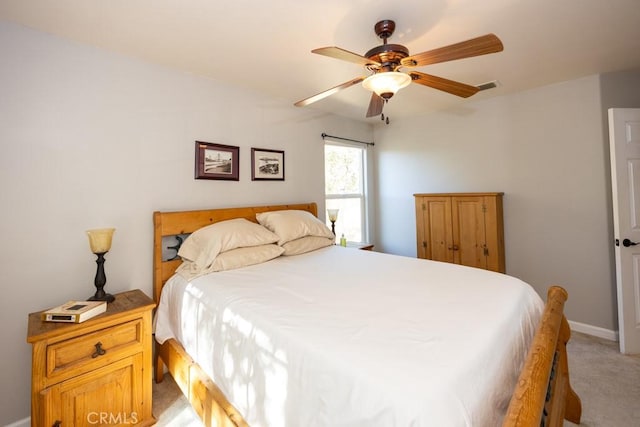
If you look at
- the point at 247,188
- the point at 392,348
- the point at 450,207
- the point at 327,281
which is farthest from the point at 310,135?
the point at 392,348

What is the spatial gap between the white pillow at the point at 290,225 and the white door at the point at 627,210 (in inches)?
101

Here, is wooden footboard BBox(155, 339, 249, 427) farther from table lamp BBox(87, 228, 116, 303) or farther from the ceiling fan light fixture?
the ceiling fan light fixture

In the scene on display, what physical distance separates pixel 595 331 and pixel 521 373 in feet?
9.18

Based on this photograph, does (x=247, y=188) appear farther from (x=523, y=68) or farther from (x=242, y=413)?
(x=523, y=68)

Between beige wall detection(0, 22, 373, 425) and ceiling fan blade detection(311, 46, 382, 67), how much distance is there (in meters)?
1.52

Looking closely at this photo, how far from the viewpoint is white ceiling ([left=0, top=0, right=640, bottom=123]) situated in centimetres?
160

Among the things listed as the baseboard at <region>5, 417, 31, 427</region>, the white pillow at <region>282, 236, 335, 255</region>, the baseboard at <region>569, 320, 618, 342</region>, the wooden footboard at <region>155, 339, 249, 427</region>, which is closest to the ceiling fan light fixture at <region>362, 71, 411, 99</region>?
the white pillow at <region>282, 236, 335, 255</region>

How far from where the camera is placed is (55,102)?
1.81 m

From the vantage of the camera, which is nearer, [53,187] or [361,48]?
[53,187]

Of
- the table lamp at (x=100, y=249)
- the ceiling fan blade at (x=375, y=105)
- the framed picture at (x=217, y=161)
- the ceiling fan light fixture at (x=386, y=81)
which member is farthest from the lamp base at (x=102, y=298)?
the ceiling fan blade at (x=375, y=105)

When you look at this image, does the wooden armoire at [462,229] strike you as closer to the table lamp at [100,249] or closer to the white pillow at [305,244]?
the white pillow at [305,244]

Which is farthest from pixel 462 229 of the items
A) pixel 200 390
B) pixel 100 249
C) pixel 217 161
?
pixel 100 249

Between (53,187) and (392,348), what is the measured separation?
7.36ft

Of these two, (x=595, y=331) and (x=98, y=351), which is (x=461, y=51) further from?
(x=595, y=331)
